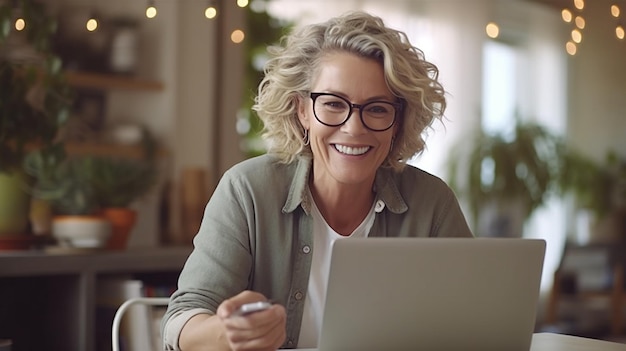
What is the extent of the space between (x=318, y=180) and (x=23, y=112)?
4.16ft

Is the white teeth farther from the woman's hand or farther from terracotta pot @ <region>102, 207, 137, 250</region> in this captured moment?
terracotta pot @ <region>102, 207, 137, 250</region>

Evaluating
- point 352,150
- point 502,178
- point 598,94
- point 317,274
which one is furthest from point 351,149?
point 598,94

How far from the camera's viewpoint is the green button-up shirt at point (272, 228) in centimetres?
179

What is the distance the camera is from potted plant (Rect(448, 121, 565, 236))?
651 centimetres

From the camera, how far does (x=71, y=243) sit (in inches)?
118

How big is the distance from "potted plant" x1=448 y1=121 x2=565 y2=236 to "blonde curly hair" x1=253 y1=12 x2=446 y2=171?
4.45 metres

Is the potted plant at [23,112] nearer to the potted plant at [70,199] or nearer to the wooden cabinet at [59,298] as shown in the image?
the potted plant at [70,199]

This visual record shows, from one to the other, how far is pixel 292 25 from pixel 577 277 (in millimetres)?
3435

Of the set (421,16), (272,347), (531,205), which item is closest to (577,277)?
(531,205)

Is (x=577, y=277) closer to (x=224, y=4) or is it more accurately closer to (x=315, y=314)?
(x=224, y=4)

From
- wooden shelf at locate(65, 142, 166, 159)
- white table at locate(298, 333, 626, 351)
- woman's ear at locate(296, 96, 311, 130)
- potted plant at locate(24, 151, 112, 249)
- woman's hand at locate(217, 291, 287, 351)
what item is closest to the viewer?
woman's hand at locate(217, 291, 287, 351)

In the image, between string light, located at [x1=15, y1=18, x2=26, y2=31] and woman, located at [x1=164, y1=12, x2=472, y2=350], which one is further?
string light, located at [x1=15, y1=18, x2=26, y2=31]

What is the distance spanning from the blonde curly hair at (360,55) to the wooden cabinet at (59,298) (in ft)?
3.31

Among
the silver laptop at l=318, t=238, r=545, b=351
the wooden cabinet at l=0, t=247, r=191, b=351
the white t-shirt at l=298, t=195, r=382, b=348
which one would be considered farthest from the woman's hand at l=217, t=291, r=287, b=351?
the wooden cabinet at l=0, t=247, r=191, b=351
